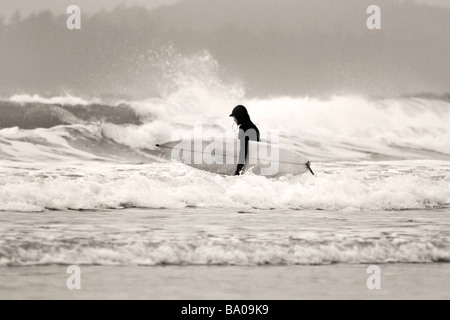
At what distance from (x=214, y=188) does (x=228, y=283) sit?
3451mm

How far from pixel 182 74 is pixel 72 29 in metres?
2.22

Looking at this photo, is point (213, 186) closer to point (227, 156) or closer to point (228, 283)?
→ point (227, 156)

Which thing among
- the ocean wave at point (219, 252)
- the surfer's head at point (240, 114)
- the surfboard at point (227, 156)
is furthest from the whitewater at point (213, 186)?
the surfer's head at point (240, 114)

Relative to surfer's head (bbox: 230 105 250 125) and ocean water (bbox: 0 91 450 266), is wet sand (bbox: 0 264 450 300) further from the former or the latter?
surfer's head (bbox: 230 105 250 125)

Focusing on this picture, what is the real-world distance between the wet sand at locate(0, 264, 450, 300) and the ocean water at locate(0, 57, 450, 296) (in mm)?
156

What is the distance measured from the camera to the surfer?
6.54 m

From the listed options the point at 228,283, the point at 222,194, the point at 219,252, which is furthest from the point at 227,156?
the point at 228,283

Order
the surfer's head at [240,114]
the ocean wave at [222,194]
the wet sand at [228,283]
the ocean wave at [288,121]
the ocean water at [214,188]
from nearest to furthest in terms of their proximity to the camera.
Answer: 1. the wet sand at [228,283]
2. the ocean water at [214,188]
3. the ocean wave at [222,194]
4. the surfer's head at [240,114]
5. the ocean wave at [288,121]

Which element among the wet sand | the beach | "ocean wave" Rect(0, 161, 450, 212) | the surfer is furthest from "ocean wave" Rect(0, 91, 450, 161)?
the wet sand

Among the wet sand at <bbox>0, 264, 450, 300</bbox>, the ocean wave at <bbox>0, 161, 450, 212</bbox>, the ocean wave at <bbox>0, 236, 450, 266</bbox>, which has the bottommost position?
the wet sand at <bbox>0, 264, 450, 300</bbox>

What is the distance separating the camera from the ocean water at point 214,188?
3572 mm

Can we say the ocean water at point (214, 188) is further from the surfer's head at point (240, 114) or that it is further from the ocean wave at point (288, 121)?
the surfer's head at point (240, 114)

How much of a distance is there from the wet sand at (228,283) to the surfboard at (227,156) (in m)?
3.34

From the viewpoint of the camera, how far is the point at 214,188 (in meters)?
6.42
